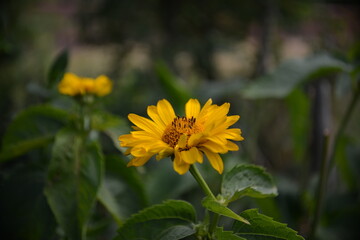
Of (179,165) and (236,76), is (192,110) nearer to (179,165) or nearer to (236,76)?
(179,165)

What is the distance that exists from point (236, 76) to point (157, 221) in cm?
174

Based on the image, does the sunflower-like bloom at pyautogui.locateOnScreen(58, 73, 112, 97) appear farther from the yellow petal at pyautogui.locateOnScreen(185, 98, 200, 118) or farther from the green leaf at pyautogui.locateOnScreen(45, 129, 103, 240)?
the yellow petal at pyautogui.locateOnScreen(185, 98, 200, 118)

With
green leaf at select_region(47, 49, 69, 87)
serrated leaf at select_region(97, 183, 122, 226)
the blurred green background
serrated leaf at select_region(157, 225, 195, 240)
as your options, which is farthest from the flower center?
the blurred green background

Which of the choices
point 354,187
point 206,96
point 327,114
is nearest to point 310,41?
point 327,114

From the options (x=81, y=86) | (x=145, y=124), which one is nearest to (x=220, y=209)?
(x=145, y=124)

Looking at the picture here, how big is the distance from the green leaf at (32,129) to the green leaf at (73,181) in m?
0.06

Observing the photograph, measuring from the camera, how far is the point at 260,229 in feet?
1.58

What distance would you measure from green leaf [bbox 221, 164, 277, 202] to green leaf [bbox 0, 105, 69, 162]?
1.38 feet

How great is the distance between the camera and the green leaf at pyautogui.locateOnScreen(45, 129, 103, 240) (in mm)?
651

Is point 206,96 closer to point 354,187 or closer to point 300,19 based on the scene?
point 354,187

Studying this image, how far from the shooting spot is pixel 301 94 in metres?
1.26

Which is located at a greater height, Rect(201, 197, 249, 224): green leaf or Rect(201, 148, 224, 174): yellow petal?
Rect(201, 148, 224, 174): yellow petal

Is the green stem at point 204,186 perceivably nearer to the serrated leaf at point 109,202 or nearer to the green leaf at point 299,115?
the serrated leaf at point 109,202

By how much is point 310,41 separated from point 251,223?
6.07 feet
